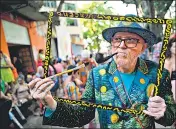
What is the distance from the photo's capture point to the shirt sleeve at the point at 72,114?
81.9 inches

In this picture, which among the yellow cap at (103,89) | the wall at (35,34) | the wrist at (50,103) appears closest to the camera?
the wrist at (50,103)

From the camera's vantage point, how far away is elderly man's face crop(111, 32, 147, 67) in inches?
80.6

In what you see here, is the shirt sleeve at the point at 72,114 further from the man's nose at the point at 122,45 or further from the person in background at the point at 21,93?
the person in background at the point at 21,93

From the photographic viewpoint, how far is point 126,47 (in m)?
2.05

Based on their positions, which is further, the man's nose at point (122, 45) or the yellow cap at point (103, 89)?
the yellow cap at point (103, 89)

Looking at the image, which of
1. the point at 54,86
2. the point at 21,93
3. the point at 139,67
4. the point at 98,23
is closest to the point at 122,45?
the point at 139,67

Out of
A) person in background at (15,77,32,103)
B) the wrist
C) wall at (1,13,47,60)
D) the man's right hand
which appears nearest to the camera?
the man's right hand

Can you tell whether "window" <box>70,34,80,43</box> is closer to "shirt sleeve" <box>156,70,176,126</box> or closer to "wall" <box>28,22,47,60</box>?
"wall" <box>28,22,47,60</box>

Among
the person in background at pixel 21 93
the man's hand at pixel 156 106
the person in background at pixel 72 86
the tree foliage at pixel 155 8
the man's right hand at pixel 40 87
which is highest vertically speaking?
the tree foliage at pixel 155 8

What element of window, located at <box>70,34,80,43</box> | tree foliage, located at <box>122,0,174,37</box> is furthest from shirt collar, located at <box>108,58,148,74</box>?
window, located at <box>70,34,80,43</box>

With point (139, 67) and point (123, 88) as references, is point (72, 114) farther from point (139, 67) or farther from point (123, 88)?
point (139, 67)

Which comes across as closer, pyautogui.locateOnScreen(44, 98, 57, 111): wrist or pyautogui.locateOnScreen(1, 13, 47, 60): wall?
pyautogui.locateOnScreen(44, 98, 57, 111): wrist

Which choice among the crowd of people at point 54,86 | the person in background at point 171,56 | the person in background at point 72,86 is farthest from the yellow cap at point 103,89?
the person in background at point 72,86

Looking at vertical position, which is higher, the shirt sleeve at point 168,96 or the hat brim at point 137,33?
the hat brim at point 137,33
